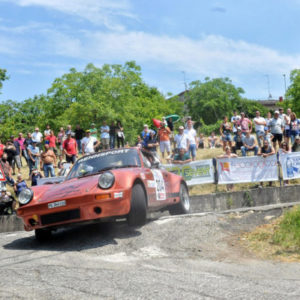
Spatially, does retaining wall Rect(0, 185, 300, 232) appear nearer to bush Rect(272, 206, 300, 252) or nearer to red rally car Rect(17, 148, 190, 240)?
red rally car Rect(17, 148, 190, 240)

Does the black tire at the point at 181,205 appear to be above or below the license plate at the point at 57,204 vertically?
below

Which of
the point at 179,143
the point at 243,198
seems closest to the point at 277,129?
the point at 179,143

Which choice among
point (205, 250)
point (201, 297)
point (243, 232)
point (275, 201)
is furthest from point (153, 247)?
point (275, 201)

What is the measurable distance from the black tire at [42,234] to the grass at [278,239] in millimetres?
3207

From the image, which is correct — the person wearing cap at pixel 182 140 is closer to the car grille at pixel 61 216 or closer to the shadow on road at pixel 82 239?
the shadow on road at pixel 82 239

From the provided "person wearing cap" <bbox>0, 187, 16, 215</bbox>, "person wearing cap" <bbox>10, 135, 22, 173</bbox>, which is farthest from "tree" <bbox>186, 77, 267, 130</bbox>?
"person wearing cap" <bbox>0, 187, 16, 215</bbox>

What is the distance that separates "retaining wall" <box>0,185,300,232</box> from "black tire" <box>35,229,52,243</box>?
604cm

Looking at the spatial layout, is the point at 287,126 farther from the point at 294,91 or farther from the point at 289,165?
the point at 294,91

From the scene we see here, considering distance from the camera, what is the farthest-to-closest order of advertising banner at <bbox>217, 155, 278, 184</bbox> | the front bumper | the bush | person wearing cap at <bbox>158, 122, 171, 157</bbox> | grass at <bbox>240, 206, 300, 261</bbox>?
person wearing cap at <bbox>158, 122, 171, 157</bbox> < advertising banner at <bbox>217, 155, 278, 184</bbox> < the front bumper < the bush < grass at <bbox>240, 206, 300, 261</bbox>

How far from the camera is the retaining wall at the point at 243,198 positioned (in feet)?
42.7

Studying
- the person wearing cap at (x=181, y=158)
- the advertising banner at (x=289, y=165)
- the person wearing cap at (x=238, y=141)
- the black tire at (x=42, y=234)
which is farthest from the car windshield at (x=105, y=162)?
the person wearing cap at (x=238, y=141)

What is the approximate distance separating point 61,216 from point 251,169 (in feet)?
29.5

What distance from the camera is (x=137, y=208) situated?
716 centimetres

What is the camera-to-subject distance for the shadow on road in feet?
22.6
